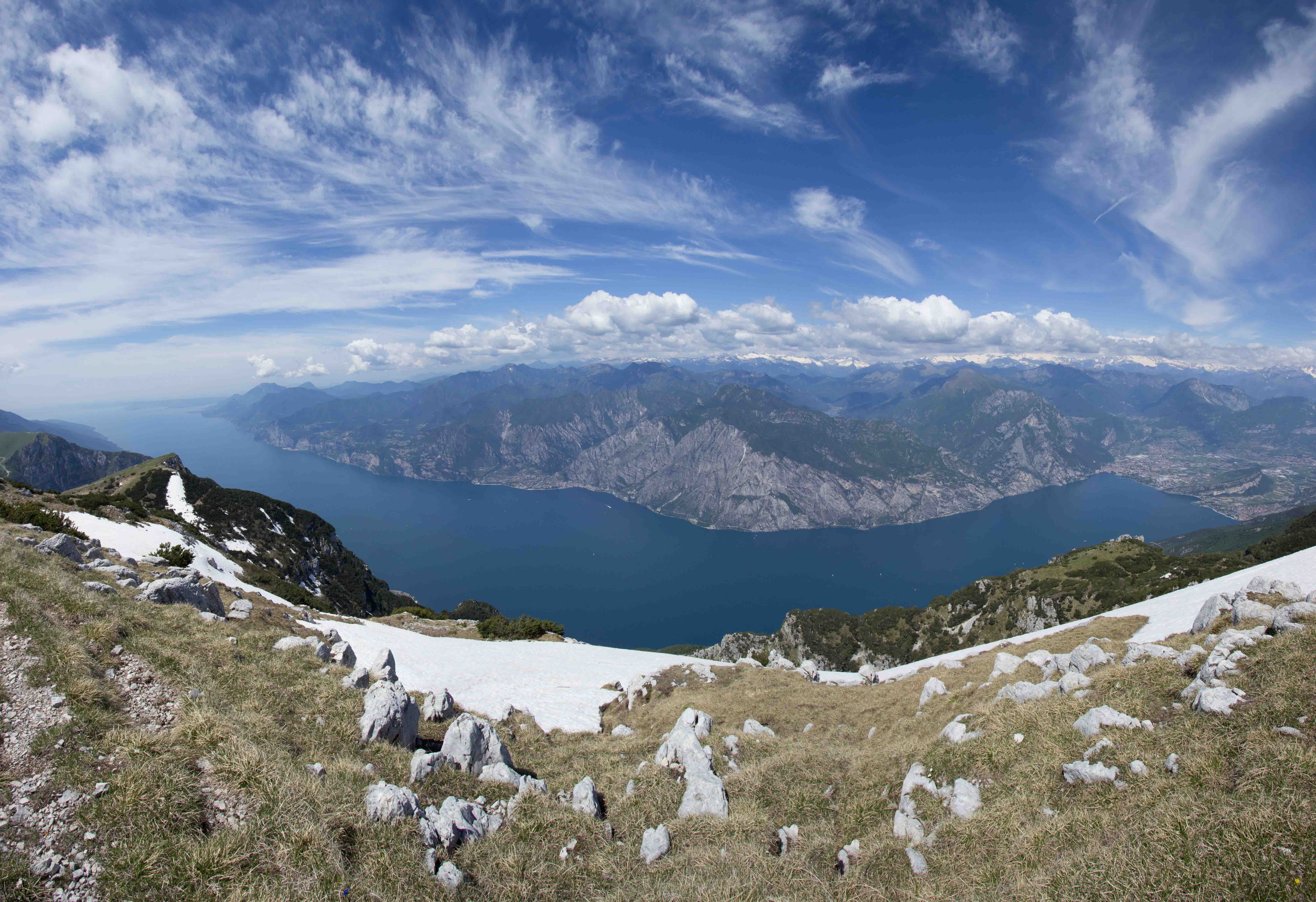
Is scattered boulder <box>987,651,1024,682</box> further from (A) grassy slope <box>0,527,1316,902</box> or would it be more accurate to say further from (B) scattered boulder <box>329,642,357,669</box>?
(B) scattered boulder <box>329,642,357,669</box>

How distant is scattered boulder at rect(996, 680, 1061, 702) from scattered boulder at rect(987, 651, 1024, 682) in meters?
3.24

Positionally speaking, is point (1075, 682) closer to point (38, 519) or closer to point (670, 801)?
point (670, 801)

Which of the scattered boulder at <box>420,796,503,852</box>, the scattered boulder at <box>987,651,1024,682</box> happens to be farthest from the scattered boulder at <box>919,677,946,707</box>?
the scattered boulder at <box>420,796,503,852</box>

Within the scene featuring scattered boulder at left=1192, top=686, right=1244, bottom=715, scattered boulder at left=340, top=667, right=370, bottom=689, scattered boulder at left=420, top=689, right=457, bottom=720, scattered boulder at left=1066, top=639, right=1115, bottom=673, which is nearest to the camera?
scattered boulder at left=1192, top=686, right=1244, bottom=715

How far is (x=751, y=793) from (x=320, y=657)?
13.5 metres

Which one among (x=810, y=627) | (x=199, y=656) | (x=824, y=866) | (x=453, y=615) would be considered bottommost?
(x=810, y=627)

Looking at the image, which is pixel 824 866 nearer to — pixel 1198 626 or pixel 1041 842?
pixel 1041 842

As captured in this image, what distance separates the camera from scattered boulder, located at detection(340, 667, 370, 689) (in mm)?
13539

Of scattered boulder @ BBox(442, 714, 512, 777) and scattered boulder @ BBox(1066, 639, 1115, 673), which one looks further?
scattered boulder @ BBox(1066, 639, 1115, 673)

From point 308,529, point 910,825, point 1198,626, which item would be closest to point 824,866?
point 910,825

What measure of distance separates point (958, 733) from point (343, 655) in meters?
20.1

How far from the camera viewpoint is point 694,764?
1335cm

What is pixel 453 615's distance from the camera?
67812 mm

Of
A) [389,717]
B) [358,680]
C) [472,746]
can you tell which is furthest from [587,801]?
[358,680]
